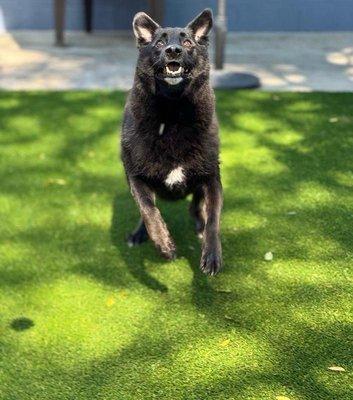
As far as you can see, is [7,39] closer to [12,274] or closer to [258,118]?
[258,118]

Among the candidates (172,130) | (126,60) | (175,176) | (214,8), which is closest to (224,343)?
(175,176)

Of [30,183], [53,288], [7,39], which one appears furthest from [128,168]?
[7,39]

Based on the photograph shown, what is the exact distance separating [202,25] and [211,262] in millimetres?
1278

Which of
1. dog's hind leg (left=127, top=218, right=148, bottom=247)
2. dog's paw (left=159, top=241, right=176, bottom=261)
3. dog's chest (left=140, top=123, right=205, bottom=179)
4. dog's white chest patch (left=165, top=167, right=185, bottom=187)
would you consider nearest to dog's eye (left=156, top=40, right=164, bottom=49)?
dog's chest (left=140, top=123, right=205, bottom=179)

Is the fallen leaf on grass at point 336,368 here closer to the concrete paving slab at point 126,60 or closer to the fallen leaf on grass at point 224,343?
the fallen leaf on grass at point 224,343

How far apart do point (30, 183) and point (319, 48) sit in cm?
580

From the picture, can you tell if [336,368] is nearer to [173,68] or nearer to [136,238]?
[173,68]

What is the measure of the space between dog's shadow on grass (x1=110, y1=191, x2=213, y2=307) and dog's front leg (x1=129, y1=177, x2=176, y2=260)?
369 mm

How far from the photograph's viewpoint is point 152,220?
11.8ft

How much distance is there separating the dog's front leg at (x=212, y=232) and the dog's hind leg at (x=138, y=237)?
73cm

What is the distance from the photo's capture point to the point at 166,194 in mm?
3887

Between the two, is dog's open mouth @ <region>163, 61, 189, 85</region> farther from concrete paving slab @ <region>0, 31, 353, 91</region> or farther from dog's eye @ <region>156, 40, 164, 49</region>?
concrete paving slab @ <region>0, 31, 353, 91</region>

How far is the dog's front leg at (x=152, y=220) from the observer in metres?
3.54

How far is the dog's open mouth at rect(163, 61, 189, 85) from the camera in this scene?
3.34m
